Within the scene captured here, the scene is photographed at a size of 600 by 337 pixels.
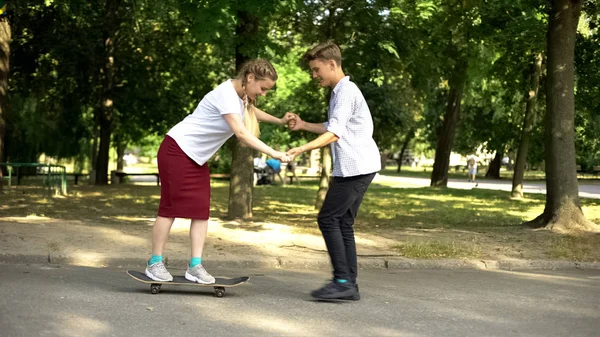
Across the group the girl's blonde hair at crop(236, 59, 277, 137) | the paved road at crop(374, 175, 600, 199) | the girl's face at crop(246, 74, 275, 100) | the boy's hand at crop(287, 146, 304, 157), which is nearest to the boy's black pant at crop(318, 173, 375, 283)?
the boy's hand at crop(287, 146, 304, 157)

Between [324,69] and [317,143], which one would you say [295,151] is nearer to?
[317,143]

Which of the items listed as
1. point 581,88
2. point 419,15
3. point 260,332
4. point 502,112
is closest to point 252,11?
point 419,15

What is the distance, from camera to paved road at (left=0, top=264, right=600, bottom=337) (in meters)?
5.75

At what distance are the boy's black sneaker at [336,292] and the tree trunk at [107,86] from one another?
1021 inches

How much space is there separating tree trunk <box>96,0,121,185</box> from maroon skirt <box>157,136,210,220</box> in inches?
1004

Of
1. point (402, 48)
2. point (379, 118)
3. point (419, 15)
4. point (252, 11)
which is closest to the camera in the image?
point (252, 11)

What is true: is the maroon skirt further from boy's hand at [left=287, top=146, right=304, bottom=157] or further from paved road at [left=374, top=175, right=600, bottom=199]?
paved road at [left=374, top=175, right=600, bottom=199]

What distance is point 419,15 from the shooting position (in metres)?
19.2

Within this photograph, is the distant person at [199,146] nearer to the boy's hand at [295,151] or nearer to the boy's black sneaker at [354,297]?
the boy's hand at [295,151]

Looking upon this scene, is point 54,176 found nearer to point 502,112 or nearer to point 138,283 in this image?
point 138,283

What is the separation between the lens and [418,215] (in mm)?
18844

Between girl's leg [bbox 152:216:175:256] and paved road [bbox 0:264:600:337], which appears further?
girl's leg [bbox 152:216:175:256]

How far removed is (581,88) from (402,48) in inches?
295

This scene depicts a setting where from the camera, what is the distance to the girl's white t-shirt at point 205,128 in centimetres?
681
